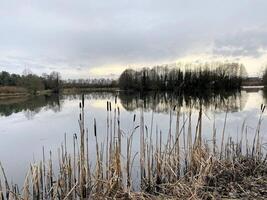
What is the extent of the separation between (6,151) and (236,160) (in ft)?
29.7

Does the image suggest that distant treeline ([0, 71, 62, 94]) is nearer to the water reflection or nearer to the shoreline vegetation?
the shoreline vegetation

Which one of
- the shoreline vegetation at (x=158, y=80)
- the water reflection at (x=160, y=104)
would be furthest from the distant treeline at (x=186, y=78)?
the water reflection at (x=160, y=104)

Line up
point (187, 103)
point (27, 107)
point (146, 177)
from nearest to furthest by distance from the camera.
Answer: point (146, 177), point (187, 103), point (27, 107)

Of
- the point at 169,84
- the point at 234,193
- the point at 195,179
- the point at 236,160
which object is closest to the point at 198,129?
the point at 236,160

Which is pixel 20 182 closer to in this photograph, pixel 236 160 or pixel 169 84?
pixel 236 160

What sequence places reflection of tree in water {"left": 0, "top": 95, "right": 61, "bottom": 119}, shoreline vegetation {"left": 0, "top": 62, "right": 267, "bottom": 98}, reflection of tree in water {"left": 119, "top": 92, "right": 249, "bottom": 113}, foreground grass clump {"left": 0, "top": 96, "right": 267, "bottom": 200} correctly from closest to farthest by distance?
1. foreground grass clump {"left": 0, "top": 96, "right": 267, "bottom": 200}
2. reflection of tree in water {"left": 119, "top": 92, "right": 249, "bottom": 113}
3. reflection of tree in water {"left": 0, "top": 95, "right": 61, "bottom": 119}
4. shoreline vegetation {"left": 0, "top": 62, "right": 267, "bottom": 98}

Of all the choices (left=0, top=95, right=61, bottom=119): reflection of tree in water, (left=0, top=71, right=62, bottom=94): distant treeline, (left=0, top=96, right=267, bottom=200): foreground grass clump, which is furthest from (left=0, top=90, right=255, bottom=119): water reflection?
(left=0, top=71, right=62, bottom=94): distant treeline

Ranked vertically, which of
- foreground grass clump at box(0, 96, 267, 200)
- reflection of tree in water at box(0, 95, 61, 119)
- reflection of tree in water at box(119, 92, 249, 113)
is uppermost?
foreground grass clump at box(0, 96, 267, 200)

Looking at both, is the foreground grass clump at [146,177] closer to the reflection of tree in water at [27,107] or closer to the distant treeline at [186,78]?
the reflection of tree in water at [27,107]

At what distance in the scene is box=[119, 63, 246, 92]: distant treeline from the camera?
254 feet

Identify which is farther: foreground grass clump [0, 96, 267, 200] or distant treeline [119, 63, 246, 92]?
distant treeline [119, 63, 246, 92]

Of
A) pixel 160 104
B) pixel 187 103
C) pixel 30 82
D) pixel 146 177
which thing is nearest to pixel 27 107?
pixel 160 104

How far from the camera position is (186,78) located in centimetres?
7544

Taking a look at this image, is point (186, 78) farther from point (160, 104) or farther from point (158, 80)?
point (160, 104)
